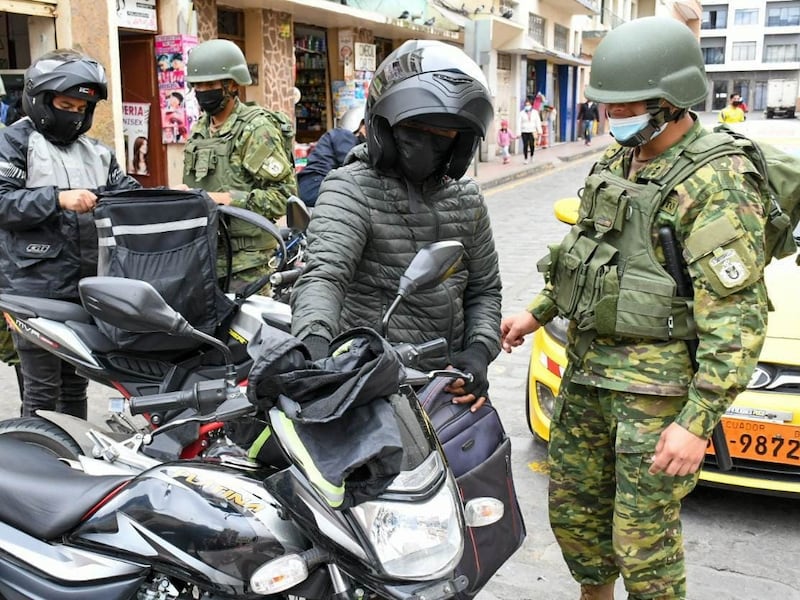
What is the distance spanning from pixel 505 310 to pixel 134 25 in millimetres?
6075

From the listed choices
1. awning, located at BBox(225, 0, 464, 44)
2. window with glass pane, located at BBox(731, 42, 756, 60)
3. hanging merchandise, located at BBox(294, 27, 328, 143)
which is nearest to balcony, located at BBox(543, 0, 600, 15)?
awning, located at BBox(225, 0, 464, 44)

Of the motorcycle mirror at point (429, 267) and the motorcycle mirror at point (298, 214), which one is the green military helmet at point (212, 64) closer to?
the motorcycle mirror at point (298, 214)

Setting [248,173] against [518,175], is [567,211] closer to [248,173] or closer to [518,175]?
[248,173]

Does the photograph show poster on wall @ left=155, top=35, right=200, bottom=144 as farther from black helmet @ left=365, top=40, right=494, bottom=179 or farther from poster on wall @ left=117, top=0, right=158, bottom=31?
black helmet @ left=365, top=40, right=494, bottom=179

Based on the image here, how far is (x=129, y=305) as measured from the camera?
5.88 ft

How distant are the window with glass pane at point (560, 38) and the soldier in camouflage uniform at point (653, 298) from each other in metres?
31.0

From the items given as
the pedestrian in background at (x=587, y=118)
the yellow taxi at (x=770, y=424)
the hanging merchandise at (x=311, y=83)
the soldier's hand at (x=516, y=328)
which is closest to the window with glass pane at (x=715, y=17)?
the pedestrian in background at (x=587, y=118)

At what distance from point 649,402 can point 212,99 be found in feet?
10.4

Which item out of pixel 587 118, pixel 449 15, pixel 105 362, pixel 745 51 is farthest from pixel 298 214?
pixel 745 51

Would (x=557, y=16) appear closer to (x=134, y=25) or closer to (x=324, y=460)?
(x=134, y=25)

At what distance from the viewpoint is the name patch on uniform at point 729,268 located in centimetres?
222

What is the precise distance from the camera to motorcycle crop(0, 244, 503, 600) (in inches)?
67.1

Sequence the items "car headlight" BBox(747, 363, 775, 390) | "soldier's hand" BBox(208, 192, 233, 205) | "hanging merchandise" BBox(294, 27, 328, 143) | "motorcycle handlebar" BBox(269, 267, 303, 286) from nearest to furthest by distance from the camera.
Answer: "motorcycle handlebar" BBox(269, 267, 303, 286), "car headlight" BBox(747, 363, 775, 390), "soldier's hand" BBox(208, 192, 233, 205), "hanging merchandise" BBox(294, 27, 328, 143)

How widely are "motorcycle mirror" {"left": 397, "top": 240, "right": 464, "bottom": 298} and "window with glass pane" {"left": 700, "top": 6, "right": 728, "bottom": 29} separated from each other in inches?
3806
